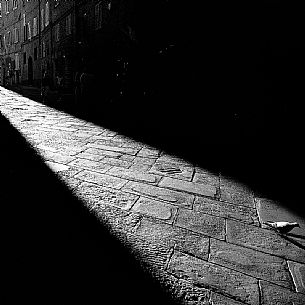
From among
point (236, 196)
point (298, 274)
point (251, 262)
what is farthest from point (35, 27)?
point (298, 274)

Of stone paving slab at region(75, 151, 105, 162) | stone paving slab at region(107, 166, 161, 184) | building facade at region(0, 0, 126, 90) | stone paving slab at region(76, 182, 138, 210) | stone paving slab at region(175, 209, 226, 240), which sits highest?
building facade at region(0, 0, 126, 90)

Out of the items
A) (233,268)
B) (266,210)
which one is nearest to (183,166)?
(266,210)

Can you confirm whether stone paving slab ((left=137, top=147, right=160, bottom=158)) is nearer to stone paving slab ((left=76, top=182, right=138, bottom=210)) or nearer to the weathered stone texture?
stone paving slab ((left=76, top=182, right=138, bottom=210))

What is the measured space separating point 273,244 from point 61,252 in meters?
1.24

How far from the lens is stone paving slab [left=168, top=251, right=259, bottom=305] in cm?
122

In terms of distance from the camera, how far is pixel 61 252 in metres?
1.42

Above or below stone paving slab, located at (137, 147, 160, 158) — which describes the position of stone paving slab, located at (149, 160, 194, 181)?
below

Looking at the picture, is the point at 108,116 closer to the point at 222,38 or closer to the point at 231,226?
the point at 222,38

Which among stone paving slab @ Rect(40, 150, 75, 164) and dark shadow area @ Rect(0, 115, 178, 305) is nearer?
dark shadow area @ Rect(0, 115, 178, 305)

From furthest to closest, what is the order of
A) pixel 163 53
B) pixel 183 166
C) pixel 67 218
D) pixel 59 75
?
pixel 59 75, pixel 163 53, pixel 183 166, pixel 67 218

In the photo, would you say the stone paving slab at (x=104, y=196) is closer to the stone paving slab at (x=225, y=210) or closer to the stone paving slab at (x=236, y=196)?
the stone paving slab at (x=225, y=210)

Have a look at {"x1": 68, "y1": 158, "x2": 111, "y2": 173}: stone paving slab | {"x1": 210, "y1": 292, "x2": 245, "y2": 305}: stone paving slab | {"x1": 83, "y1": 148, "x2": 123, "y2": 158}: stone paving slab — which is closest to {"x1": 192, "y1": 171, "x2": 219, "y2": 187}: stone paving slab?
{"x1": 68, "y1": 158, "x2": 111, "y2": 173}: stone paving slab

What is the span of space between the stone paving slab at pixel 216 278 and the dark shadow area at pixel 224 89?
1.12m

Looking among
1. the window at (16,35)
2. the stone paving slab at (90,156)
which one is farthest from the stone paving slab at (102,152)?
the window at (16,35)
